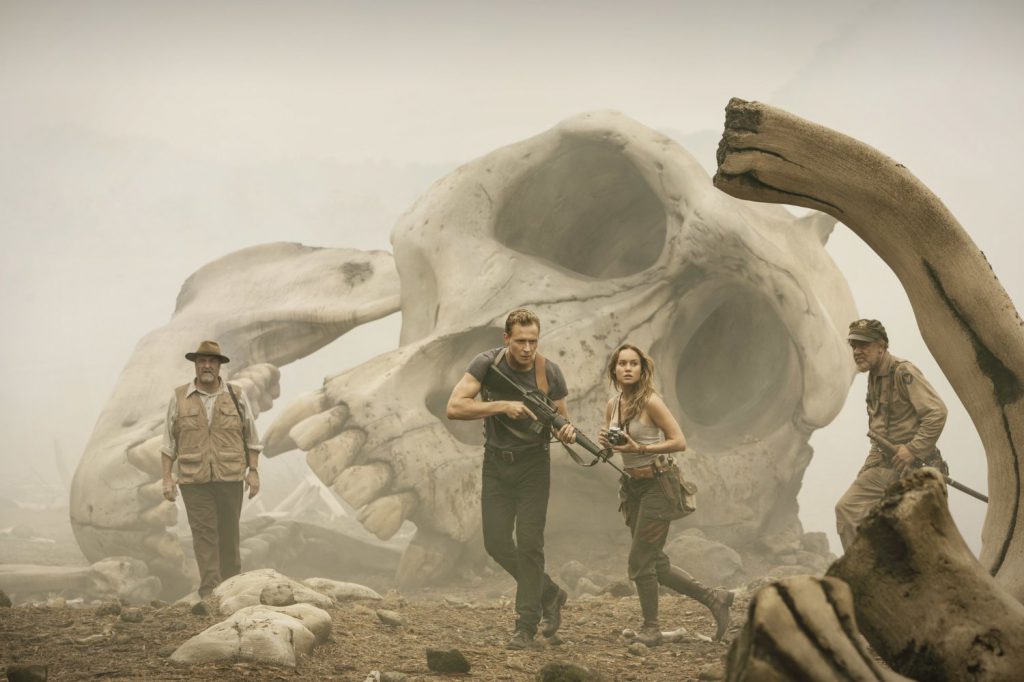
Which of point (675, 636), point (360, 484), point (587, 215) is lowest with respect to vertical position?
point (675, 636)

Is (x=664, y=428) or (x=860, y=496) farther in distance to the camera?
(x=860, y=496)

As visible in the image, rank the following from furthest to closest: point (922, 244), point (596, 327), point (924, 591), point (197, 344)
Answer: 1. point (197, 344)
2. point (596, 327)
3. point (922, 244)
4. point (924, 591)

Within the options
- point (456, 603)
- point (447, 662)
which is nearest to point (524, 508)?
point (447, 662)

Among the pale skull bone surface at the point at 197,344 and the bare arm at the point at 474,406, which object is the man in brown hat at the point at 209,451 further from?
the bare arm at the point at 474,406

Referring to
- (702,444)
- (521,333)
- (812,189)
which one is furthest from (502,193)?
(812,189)

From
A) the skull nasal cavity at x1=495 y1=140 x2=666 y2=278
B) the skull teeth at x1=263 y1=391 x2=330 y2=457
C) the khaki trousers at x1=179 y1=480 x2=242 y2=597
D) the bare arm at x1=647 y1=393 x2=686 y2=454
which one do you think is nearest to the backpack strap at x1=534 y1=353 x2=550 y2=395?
the bare arm at x1=647 y1=393 x2=686 y2=454

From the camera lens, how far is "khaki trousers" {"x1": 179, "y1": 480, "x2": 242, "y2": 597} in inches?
268

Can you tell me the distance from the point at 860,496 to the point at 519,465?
184 centimetres

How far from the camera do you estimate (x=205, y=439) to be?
22.2ft

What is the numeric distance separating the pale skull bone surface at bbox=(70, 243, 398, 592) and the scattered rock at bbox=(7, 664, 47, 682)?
4422 millimetres

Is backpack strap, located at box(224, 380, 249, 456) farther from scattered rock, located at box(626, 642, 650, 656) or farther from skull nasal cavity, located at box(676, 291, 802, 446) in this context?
skull nasal cavity, located at box(676, 291, 802, 446)

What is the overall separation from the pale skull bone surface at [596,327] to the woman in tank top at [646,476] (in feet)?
9.93

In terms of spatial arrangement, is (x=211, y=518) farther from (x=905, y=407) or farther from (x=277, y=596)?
(x=905, y=407)

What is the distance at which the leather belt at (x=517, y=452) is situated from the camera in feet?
16.4
